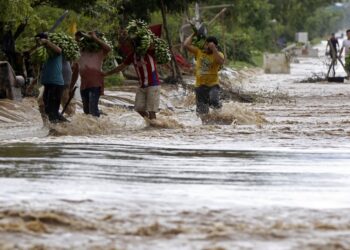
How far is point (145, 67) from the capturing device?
1594 centimetres

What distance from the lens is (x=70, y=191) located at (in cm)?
866

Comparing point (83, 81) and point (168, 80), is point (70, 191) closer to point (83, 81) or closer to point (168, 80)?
point (83, 81)

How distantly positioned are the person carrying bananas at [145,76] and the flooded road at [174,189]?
77cm

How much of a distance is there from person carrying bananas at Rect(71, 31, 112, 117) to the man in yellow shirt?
5.84ft

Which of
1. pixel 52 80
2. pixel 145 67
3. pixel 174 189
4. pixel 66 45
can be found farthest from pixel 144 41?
pixel 174 189

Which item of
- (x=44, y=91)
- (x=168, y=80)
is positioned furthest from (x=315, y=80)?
(x=44, y=91)

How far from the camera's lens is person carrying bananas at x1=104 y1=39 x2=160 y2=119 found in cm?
1591

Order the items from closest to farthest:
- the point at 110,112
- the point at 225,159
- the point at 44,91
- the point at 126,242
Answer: the point at 126,242, the point at 225,159, the point at 44,91, the point at 110,112

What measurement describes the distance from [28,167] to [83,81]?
593 cm

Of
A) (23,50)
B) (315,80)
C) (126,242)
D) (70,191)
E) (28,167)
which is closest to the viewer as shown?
(126,242)

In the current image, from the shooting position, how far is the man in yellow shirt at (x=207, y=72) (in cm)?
1706

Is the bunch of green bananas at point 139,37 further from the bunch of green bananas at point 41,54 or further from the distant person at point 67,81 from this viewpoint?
the bunch of green bananas at point 41,54

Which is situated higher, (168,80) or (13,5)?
(13,5)

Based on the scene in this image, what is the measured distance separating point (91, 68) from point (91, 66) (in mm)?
30
